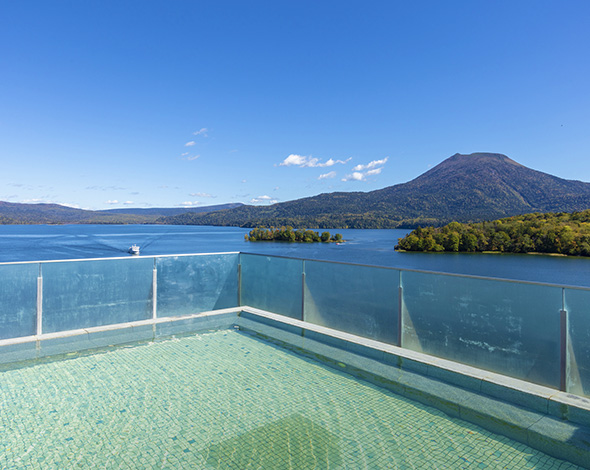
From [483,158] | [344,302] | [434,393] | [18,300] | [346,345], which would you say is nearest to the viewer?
[434,393]

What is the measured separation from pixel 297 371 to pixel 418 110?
3310 centimetres

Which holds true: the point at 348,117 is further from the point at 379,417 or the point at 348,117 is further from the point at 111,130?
the point at 379,417

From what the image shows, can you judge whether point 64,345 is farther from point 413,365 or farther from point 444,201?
point 444,201

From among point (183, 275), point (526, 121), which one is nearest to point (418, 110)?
point (526, 121)

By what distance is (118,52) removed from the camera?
1759 centimetres

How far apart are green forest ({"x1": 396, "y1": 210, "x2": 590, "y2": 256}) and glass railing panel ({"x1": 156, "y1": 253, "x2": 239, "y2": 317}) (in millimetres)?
53651

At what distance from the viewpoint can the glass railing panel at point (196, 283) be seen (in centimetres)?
516

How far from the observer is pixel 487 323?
127 inches

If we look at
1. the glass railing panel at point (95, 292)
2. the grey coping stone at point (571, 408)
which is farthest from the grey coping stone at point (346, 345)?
the glass railing panel at point (95, 292)

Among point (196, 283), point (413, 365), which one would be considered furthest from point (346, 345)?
point (196, 283)

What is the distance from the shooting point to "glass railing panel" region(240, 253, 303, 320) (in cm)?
505

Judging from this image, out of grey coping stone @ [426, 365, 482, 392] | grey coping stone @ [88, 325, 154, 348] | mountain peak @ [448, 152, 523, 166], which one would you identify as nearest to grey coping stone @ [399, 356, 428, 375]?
grey coping stone @ [426, 365, 482, 392]

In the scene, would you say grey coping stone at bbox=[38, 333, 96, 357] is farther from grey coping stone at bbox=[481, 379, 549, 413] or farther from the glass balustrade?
grey coping stone at bbox=[481, 379, 549, 413]

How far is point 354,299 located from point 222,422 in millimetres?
2089
